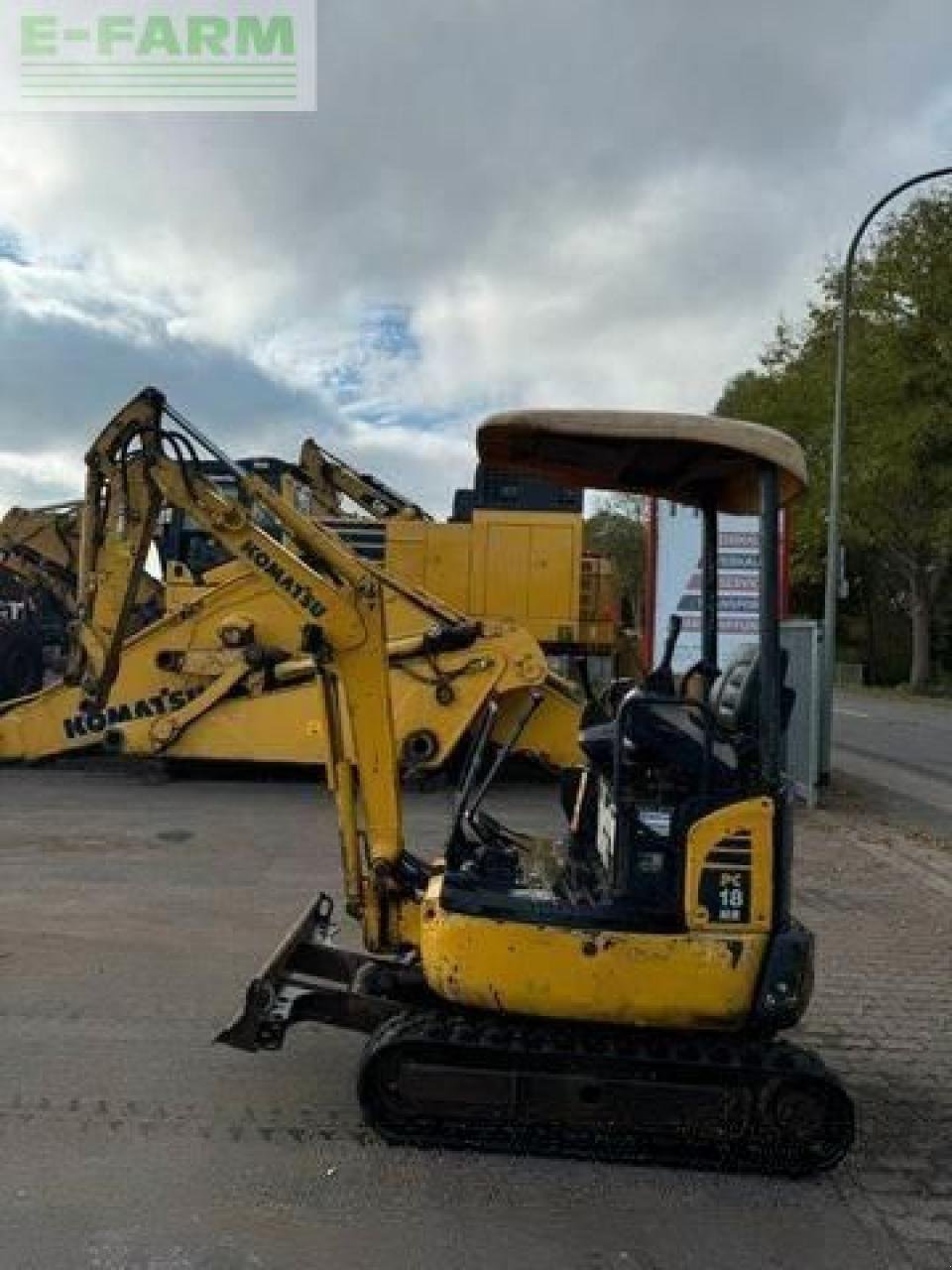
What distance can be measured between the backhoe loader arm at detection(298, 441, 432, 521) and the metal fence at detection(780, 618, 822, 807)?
480 centimetres

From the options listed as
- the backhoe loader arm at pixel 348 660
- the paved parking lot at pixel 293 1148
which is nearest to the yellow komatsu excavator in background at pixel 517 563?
the paved parking lot at pixel 293 1148

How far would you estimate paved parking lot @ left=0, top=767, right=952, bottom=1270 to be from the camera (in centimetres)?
360

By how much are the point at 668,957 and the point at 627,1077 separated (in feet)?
1.27

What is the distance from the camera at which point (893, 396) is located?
36531 millimetres

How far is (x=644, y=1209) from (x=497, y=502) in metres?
10.9

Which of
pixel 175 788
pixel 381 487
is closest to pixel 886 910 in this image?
pixel 175 788

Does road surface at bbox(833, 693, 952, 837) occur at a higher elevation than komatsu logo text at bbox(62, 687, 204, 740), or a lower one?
lower

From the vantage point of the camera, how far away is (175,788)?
11.6m

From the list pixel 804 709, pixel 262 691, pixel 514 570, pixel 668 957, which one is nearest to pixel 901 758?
pixel 804 709

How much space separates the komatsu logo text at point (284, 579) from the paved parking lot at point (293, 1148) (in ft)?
5.50

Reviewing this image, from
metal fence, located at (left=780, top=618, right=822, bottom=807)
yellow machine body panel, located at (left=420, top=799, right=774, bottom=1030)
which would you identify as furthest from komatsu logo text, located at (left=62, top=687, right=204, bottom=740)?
yellow machine body panel, located at (left=420, top=799, right=774, bottom=1030)

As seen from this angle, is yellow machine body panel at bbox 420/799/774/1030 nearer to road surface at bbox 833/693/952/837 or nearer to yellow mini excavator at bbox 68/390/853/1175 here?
yellow mini excavator at bbox 68/390/853/1175

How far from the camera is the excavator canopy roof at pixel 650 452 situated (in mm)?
4348

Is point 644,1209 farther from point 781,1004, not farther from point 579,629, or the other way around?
point 579,629
